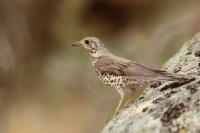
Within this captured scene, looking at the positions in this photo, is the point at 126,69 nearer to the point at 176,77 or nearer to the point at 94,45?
the point at 94,45

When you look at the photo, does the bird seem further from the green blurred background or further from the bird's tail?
the green blurred background

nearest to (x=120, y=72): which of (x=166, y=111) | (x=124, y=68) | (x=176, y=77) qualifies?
(x=124, y=68)

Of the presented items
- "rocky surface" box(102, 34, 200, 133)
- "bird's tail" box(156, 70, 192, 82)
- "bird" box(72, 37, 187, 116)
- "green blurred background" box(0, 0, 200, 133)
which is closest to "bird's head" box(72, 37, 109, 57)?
"bird" box(72, 37, 187, 116)

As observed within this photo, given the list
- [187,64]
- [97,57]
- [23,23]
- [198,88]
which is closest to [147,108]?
[198,88]

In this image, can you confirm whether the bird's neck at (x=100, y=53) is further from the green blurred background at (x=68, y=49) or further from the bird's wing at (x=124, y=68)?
the green blurred background at (x=68, y=49)

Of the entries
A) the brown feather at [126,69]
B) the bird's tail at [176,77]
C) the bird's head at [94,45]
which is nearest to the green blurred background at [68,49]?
the bird's head at [94,45]
